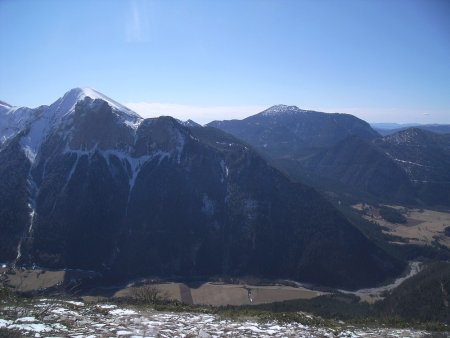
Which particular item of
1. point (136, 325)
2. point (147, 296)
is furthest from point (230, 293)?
point (136, 325)

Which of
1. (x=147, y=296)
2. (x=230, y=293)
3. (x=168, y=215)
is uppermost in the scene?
(x=147, y=296)

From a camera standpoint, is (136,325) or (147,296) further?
(147,296)

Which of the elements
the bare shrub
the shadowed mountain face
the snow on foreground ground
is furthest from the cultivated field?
the snow on foreground ground

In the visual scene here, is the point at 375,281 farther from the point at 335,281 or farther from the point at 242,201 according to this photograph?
the point at 242,201

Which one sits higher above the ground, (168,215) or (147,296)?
(147,296)

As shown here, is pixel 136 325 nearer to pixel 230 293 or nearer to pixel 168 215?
pixel 230 293

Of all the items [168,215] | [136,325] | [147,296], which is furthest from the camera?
[168,215]

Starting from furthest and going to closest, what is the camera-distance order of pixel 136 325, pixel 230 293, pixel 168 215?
pixel 168 215, pixel 230 293, pixel 136 325
